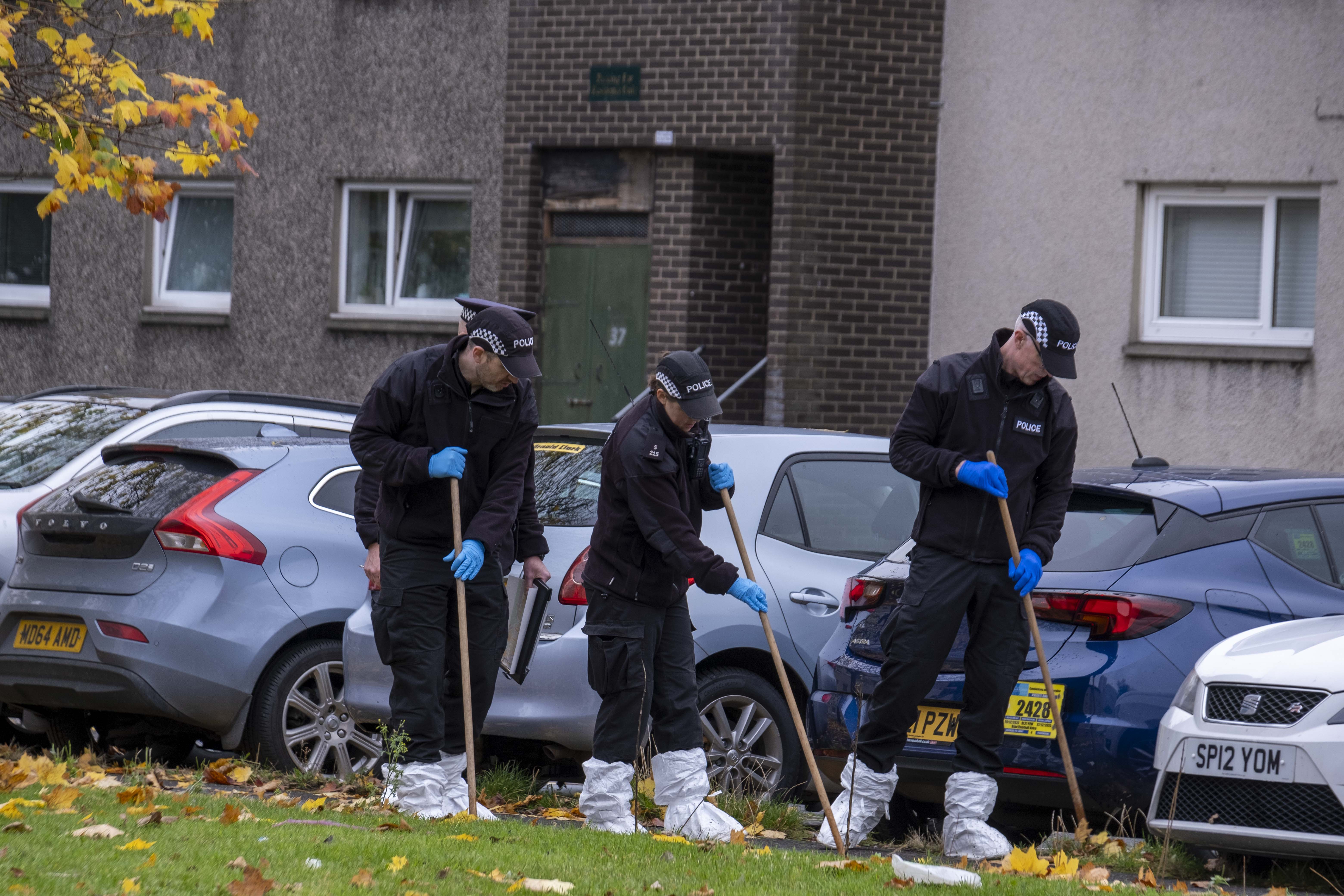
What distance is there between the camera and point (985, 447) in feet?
20.8

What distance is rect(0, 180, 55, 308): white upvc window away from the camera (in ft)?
57.8

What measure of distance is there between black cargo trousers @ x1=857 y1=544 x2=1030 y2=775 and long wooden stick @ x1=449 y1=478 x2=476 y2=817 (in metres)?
1.42

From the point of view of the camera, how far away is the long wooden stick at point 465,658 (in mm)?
6250

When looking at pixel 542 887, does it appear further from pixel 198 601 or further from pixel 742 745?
pixel 198 601

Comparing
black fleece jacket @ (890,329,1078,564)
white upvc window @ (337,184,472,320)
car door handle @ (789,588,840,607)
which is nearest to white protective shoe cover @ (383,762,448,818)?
car door handle @ (789,588,840,607)

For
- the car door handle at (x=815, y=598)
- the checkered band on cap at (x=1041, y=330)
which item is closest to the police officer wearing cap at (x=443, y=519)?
the car door handle at (x=815, y=598)

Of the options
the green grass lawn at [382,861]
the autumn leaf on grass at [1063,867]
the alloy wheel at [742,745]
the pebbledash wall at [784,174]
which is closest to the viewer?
the green grass lawn at [382,861]

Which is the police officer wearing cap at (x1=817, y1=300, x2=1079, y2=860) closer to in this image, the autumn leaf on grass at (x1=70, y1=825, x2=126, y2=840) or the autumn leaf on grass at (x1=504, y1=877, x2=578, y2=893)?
the autumn leaf on grass at (x1=504, y1=877, x2=578, y2=893)

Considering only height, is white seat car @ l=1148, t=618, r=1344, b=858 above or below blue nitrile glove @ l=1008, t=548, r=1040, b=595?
below

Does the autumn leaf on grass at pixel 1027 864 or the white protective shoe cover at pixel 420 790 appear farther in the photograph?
the white protective shoe cover at pixel 420 790

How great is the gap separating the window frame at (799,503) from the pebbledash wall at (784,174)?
588 centimetres

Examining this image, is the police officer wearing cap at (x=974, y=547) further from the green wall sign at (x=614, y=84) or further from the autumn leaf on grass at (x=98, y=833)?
the green wall sign at (x=614, y=84)

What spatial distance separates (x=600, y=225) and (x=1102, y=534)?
8.78 m

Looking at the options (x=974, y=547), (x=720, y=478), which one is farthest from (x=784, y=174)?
(x=974, y=547)
